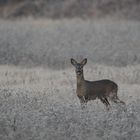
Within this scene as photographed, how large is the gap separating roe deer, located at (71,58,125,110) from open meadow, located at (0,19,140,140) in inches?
6.9

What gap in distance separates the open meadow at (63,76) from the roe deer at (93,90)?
17 cm

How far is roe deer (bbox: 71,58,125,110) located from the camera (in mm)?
14078

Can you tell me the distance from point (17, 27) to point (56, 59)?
7.14 m

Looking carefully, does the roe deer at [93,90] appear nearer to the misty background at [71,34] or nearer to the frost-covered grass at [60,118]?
the frost-covered grass at [60,118]

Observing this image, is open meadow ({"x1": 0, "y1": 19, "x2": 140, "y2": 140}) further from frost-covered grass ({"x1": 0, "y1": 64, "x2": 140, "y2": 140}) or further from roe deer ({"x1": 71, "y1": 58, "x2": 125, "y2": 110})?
roe deer ({"x1": 71, "y1": 58, "x2": 125, "y2": 110})

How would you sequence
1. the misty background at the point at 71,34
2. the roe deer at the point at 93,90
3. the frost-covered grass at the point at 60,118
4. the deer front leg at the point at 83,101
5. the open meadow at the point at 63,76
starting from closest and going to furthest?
the frost-covered grass at the point at 60,118 < the open meadow at the point at 63,76 < the deer front leg at the point at 83,101 < the roe deer at the point at 93,90 < the misty background at the point at 71,34

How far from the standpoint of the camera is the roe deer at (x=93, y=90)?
14.1 m

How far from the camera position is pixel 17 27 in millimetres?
28688

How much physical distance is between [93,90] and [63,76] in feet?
14.6

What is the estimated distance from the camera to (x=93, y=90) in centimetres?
A: 1417

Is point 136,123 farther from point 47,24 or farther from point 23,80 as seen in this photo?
point 47,24

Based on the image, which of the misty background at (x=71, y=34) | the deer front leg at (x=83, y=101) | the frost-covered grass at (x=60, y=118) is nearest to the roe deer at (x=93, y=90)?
the deer front leg at (x=83, y=101)

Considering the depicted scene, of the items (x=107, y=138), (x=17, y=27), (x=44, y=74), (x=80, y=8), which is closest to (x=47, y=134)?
(x=107, y=138)

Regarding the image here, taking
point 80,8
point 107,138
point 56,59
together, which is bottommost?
point 107,138
